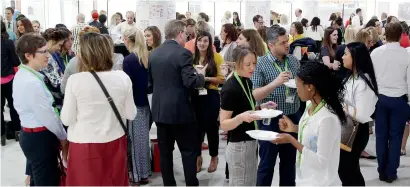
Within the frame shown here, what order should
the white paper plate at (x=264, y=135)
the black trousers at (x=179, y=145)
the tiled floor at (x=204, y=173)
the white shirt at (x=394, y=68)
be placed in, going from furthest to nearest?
the tiled floor at (x=204, y=173) < the white shirt at (x=394, y=68) < the black trousers at (x=179, y=145) < the white paper plate at (x=264, y=135)

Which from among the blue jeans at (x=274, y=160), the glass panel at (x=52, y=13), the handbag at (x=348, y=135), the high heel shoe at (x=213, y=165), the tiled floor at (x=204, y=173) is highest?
the glass panel at (x=52, y=13)

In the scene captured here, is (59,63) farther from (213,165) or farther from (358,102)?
(358,102)

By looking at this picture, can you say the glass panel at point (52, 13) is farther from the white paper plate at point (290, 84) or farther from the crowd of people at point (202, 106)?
the white paper plate at point (290, 84)

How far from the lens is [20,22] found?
6.17 metres

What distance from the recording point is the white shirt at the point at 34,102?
2.65 metres

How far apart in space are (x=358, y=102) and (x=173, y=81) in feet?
4.46

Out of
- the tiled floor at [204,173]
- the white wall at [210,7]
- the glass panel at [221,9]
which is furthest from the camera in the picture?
the glass panel at [221,9]

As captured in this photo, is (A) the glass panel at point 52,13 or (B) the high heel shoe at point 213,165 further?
(A) the glass panel at point 52,13

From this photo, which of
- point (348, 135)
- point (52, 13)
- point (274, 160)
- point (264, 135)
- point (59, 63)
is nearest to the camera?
point (264, 135)

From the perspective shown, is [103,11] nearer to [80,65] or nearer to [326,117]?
[80,65]

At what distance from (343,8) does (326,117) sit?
12918 mm

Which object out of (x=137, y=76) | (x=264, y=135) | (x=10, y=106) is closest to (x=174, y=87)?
(x=137, y=76)

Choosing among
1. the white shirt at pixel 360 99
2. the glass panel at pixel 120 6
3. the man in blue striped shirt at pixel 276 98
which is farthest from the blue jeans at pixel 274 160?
the glass panel at pixel 120 6

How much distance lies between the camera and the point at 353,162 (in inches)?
124
